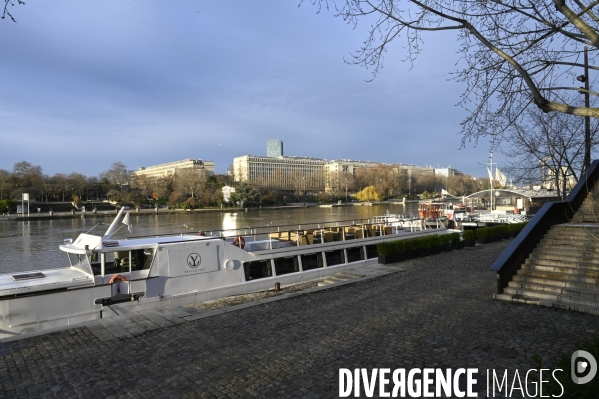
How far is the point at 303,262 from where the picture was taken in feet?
55.5

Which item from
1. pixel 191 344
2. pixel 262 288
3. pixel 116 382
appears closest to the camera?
pixel 116 382

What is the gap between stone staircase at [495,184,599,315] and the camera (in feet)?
31.9

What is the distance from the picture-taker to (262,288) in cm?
1543

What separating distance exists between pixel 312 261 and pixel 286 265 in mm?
1374

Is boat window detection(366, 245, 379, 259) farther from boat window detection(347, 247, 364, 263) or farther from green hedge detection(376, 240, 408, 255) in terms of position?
green hedge detection(376, 240, 408, 255)

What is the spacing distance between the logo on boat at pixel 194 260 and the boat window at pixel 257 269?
1808 millimetres

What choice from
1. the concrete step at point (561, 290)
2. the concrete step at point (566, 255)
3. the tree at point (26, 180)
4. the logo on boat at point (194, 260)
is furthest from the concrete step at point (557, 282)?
the tree at point (26, 180)

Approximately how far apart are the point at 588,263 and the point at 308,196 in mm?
125085

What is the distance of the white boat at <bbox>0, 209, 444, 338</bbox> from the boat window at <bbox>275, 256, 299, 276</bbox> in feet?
0.13

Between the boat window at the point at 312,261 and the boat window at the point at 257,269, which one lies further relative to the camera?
the boat window at the point at 312,261

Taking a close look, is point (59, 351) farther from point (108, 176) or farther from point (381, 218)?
point (108, 176)

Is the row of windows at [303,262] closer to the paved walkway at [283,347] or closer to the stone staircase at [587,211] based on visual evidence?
the paved walkway at [283,347]

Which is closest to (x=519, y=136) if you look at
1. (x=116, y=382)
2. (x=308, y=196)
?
(x=116, y=382)

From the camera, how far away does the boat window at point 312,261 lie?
17.0 m
